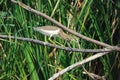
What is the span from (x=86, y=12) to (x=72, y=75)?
27 cm

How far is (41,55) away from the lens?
1.36m

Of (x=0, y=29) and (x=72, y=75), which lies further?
(x=0, y=29)

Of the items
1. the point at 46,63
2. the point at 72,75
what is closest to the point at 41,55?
the point at 46,63

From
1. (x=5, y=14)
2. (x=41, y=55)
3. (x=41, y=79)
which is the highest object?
(x=5, y=14)

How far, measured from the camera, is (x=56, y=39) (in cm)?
136

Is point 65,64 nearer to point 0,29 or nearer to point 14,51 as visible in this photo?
point 14,51

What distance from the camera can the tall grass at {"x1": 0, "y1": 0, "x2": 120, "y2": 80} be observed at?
1.35 m

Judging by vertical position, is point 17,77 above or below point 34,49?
below

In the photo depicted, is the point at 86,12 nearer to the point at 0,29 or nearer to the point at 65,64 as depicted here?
the point at 65,64

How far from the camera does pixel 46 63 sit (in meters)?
1.34

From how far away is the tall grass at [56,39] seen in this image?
1.35 metres

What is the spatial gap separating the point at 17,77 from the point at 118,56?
0.44m

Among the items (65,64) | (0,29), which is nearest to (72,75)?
(65,64)

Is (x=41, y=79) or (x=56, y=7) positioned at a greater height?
(x=56, y=7)
